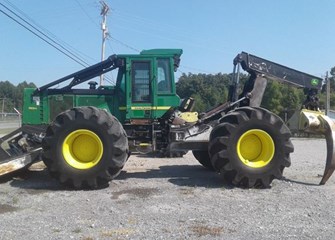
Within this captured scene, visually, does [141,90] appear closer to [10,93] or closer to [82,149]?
[82,149]

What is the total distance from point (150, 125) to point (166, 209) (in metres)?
3.38

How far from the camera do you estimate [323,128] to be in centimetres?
1032

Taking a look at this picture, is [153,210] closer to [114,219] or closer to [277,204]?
[114,219]

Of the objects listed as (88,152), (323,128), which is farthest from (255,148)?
(88,152)

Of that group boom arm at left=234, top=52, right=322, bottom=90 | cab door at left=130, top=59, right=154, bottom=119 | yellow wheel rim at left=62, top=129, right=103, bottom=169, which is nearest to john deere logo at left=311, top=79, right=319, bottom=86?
boom arm at left=234, top=52, right=322, bottom=90

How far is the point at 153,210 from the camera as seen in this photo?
7.36 meters

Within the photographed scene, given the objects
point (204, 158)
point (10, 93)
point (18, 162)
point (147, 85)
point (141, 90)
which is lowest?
point (204, 158)

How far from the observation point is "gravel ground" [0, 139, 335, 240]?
6160 millimetres

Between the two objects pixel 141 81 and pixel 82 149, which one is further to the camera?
pixel 141 81

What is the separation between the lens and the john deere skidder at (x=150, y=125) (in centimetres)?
912

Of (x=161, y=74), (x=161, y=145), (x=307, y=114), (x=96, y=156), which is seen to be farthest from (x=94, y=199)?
(x=307, y=114)

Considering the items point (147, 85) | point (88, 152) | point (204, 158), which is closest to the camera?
point (88, 152)

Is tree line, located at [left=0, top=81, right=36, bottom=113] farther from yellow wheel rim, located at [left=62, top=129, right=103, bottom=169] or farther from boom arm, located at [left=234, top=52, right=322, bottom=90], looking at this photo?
boom arm, located at [left=234, top=52, right=322, bottom=90]

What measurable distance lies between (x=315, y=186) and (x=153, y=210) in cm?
415
